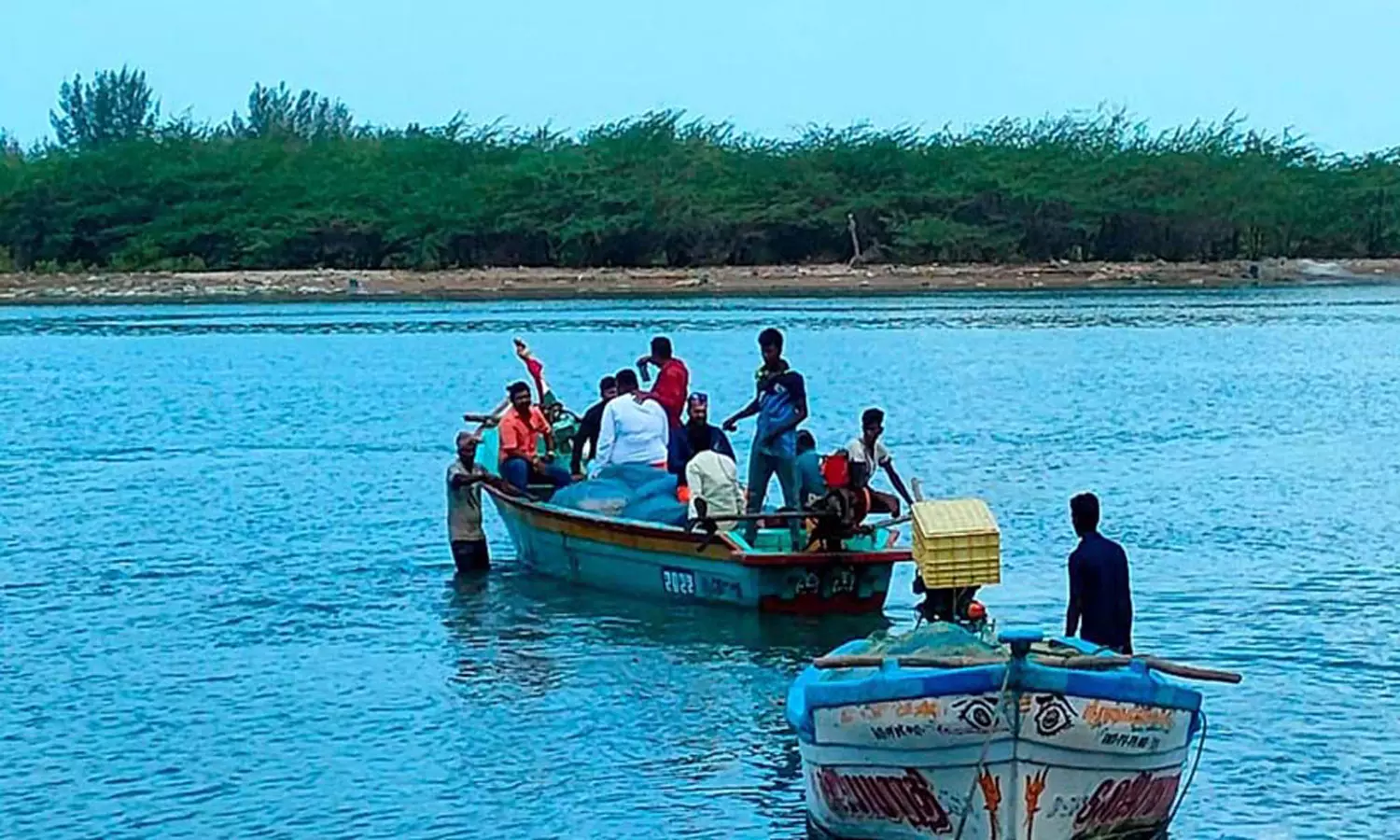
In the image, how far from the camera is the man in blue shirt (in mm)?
17562

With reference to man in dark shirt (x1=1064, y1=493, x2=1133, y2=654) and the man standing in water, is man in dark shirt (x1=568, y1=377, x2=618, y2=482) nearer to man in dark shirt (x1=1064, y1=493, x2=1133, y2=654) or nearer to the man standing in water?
the man standing in water

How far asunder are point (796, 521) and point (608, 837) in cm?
487

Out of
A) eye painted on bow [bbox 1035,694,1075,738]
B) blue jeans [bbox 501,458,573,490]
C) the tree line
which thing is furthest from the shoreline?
eye painted on bow [bbox 1035,694,1075,738]

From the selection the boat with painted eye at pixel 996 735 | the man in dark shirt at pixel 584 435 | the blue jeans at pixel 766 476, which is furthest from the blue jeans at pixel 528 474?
the boat with painted eye at pixel 996 735

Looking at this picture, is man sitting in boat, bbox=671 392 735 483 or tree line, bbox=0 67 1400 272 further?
tree line, bbox=0 67 1400 272

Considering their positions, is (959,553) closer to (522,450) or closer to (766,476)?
(766,476)

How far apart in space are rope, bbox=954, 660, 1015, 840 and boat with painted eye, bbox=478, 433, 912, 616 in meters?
6.18

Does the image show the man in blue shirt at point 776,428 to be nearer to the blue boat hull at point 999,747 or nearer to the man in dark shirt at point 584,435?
the man in dark shirt at point 584,435

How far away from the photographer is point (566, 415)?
2328cm

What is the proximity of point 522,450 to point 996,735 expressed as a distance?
10490mm

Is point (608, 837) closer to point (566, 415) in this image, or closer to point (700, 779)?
point (700, 779)

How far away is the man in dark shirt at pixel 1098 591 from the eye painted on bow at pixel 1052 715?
1.67 m

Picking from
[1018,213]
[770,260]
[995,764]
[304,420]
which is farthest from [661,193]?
[995,764]

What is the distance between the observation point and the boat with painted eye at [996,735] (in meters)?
10.2
